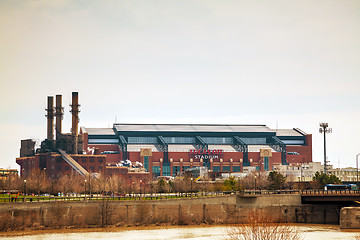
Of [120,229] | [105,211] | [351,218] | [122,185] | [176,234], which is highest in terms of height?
[122,185]

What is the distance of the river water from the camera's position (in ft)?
316

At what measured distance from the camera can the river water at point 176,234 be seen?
96312 mm

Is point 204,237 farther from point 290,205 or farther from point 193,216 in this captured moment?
point 290,205

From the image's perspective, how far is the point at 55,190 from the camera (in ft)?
496

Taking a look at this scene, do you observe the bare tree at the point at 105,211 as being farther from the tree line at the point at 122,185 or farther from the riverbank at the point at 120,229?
the tree line at the point at 122,185

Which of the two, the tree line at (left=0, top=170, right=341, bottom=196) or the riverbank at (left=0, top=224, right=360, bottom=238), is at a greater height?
the tree line at (left=0, top=170, right=341, bottom=196)

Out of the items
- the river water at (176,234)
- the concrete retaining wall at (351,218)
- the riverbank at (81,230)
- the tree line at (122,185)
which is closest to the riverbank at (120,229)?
the riverbank at (81,230)

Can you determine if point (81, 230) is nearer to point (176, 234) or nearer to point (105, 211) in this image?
point (105, 211)

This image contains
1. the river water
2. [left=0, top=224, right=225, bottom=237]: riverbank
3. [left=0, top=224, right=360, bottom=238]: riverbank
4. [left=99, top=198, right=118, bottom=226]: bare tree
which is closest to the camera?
the river water

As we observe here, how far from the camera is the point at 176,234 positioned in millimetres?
101625

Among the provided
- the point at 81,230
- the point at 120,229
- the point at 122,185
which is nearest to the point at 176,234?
the point at 120,229

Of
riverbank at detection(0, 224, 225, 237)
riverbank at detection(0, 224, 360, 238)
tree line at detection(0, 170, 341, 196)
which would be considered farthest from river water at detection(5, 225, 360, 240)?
tree line at detection(0, 170, 341, 196)

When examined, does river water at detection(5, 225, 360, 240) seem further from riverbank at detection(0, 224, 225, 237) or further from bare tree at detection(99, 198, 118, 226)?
bare tree at detection(99, 198, 118, 226)

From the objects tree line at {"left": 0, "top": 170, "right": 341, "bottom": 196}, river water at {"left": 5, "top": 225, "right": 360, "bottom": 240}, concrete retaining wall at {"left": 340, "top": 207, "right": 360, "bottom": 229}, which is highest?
tree line at {"left": 0, "top": 170, "right": 341, "bottom": 196}
